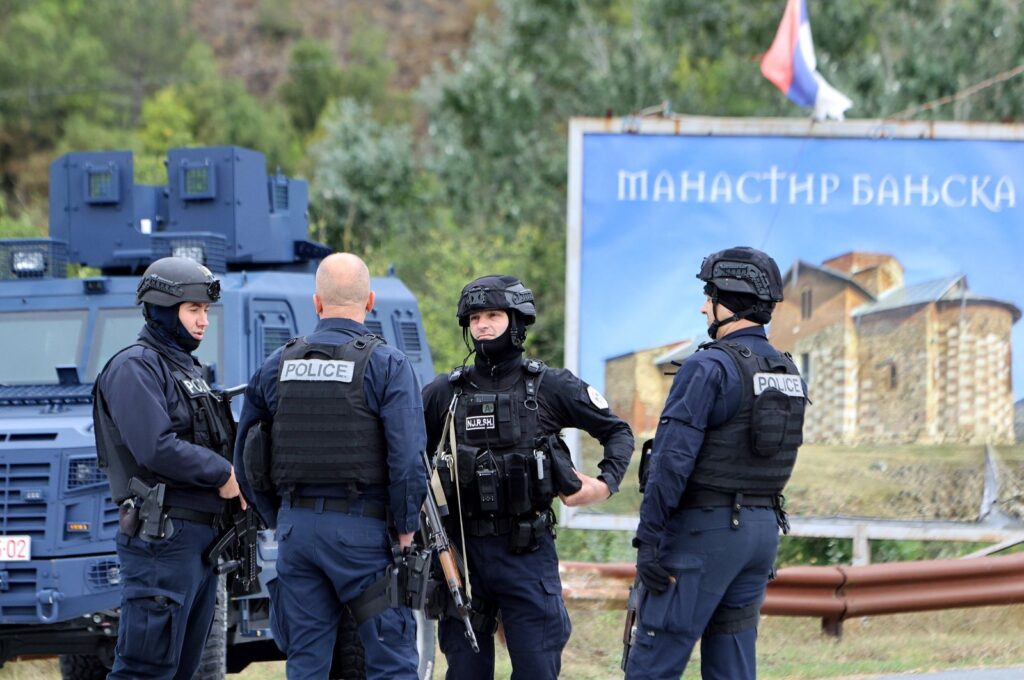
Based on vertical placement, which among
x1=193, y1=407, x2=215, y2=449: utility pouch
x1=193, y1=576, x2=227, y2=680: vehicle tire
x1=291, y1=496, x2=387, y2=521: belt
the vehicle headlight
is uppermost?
the vehicle headlight

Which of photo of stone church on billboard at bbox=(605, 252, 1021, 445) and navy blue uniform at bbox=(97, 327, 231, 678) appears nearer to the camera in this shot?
navy blue uniform at bbox=(97, 327, 231, 678)

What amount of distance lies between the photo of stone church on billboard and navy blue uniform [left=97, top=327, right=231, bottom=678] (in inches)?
206

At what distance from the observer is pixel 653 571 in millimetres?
5316

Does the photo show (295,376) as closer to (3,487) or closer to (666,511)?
(666,511)

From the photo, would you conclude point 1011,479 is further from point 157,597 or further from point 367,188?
point 367,188

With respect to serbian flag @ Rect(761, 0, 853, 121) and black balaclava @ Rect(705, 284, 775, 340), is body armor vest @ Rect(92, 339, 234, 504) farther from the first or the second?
serbian flag @ Rect(761, 0, 853, 121)

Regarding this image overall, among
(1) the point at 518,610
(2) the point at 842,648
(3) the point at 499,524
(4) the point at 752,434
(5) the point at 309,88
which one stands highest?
(5) the point at 309,88

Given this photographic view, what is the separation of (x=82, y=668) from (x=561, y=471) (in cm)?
340

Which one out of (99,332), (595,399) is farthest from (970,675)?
(99,332)

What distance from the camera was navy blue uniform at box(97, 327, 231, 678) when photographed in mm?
5855

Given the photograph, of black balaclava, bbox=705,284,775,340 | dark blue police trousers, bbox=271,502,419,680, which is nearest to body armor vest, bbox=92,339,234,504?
dark blue police trousers, bbox=271,502,419,680

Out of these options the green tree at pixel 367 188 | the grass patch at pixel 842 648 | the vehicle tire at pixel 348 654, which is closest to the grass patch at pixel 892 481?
the grass patch at pixel 842 648

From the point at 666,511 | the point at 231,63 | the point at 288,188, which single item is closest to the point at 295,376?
the point at 666,511

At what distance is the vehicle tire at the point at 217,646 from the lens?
22.4 ft
